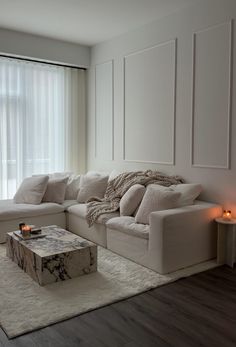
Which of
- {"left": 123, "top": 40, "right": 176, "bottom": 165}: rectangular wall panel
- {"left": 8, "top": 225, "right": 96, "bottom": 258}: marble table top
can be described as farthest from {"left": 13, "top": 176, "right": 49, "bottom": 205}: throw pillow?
{"left": 123, "top": 40, "right": 176, "bottom": 165}: rectangular wall panel

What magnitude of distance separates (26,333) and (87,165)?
3982 mm

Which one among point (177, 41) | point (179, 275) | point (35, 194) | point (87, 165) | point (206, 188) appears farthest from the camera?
point (87, 165)

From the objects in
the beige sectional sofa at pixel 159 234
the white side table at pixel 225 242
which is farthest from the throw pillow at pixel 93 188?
the white side table at pixel 225 242

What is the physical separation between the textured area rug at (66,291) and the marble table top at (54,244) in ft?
0.90

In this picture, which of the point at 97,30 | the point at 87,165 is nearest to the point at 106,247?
the point at 87,165

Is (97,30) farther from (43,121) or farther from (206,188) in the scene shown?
(206,188)

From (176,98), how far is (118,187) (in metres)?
1.34

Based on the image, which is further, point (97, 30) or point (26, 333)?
point (97, 30)

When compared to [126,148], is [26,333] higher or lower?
lower

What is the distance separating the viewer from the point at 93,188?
480 centimetres

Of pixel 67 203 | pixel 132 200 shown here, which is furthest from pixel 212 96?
pixel 67 203

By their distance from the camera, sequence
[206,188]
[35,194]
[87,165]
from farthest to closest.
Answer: [87,165] → [35,194] → [206,188]

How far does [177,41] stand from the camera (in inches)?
164

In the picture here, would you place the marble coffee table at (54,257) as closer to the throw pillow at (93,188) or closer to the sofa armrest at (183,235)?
the sofa armrest at (183,235)
